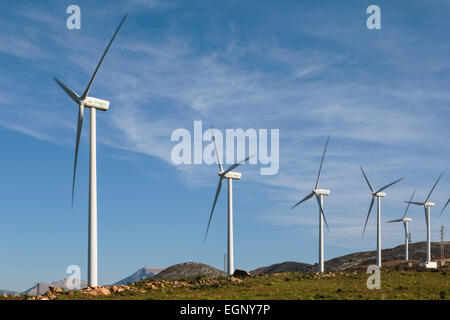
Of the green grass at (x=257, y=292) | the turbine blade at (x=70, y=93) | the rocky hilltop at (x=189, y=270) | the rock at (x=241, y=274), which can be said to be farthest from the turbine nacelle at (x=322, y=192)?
the rocky hilltop at (x=189, y=270)

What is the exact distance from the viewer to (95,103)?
188 ft

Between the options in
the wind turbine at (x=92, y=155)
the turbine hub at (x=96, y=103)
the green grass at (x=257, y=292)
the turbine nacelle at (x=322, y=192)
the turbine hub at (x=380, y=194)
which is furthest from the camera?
the turbine hub at (x=380, y=194)

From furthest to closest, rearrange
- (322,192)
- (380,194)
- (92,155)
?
1. (380,194)
2. (322,192)
3. (92,155)

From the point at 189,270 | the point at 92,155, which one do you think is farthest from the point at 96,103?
the point at 189,270

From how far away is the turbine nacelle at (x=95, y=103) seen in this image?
57094mm

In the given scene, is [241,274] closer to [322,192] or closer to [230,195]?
[230,195]

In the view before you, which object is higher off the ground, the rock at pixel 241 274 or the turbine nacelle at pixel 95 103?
the turbine nacelle at pixel 95 103

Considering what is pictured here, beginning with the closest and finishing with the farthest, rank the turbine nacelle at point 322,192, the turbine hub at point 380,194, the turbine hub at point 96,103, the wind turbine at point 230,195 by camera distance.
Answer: the turbine hub at point 96,103 < the wind turbine at point 230,195 < the turbine nacelle at point 322,192 < the turbine hub at point 380,194

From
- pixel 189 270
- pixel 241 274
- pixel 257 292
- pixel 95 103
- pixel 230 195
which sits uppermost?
pixel 95 103

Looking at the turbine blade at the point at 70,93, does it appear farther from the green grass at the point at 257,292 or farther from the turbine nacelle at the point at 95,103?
the green grass at the point at 257,292

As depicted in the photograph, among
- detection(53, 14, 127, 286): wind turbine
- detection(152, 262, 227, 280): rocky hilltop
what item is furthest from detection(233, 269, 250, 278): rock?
detection(152, 262, 227, 280): rocky hilltop
